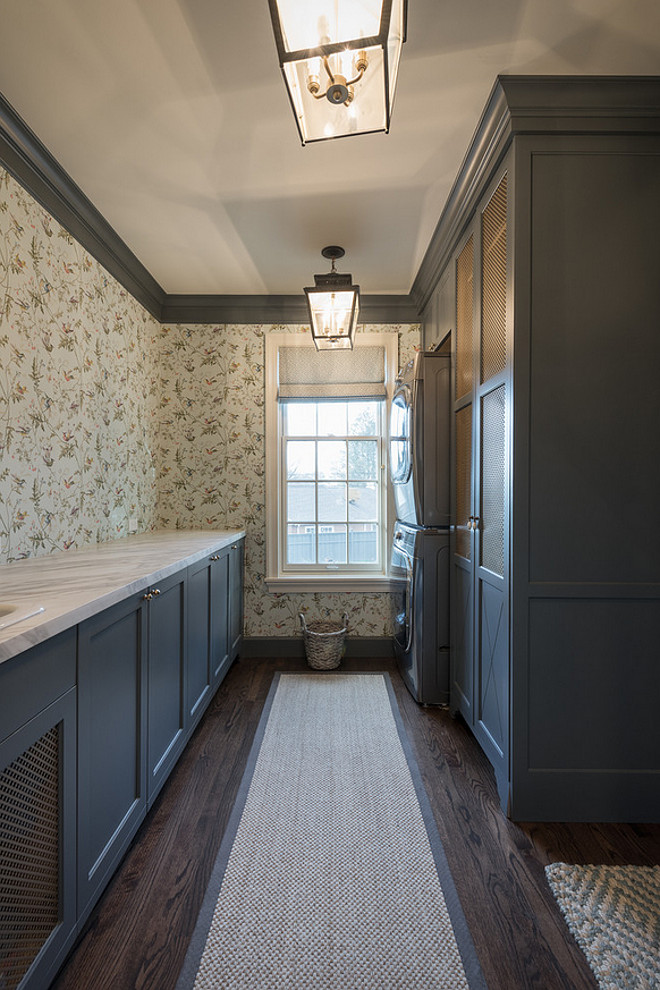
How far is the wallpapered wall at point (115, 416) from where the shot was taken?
6.84ft

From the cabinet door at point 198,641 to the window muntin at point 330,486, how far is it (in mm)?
1224

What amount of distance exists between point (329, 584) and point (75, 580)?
2.30 metres

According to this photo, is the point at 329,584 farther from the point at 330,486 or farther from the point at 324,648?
the point at 330,486

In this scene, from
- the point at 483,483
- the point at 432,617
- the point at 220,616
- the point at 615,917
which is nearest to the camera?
the point at 615,917

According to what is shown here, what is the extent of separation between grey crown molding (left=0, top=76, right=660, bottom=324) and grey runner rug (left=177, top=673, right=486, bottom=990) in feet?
8.19

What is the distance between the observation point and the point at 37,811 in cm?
111

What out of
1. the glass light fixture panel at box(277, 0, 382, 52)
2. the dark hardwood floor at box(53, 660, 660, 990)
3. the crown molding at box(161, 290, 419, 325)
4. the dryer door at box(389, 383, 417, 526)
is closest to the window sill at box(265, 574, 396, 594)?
the dryer door at box(389, 383, 417, 526)

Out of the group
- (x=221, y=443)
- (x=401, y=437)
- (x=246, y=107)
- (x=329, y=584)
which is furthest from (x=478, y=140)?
(x=329, y=584)

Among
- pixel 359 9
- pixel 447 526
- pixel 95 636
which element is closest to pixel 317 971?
pixel 95 636

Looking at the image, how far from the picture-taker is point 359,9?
1.11m

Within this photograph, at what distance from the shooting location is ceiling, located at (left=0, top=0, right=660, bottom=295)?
156cm

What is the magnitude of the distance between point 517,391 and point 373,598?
7.32 feet

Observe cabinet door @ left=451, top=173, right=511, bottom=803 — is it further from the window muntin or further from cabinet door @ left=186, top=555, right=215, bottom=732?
cabinet door @ left=186, top=555, right=215, bottom=732

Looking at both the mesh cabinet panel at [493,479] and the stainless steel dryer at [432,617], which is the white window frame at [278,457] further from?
the mesh cabinet panel at [493,479]
